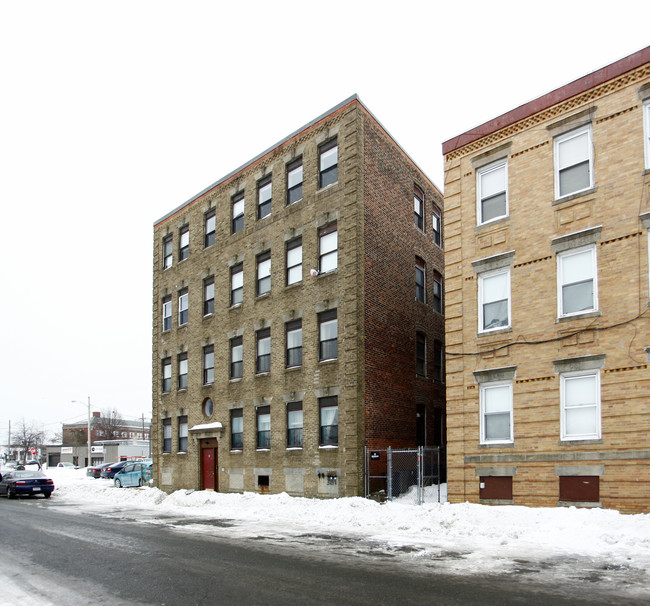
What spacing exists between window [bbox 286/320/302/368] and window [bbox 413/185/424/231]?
281 inches

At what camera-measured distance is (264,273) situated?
2722cm

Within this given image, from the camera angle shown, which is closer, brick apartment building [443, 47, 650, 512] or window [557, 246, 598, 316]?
brick apartment building [443, 47, 650, 512]

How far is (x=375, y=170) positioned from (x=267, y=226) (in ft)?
17.5

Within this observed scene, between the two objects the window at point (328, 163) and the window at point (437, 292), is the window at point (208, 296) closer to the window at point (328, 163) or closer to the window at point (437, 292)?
the window at point (328, 163)

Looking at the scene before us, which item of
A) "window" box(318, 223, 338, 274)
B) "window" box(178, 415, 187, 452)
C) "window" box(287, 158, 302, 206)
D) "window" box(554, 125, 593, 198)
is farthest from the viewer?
"window" box(178, 415, 187, 452)

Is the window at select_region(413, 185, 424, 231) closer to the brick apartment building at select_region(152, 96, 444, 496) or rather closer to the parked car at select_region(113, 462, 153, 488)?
the brick apartment building at select_region(152, 96, 444, 496)

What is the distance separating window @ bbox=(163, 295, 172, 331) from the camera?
33.6 metres

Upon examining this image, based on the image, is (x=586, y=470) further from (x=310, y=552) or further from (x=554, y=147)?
(x=554, y=147)

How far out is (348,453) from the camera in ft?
72.2

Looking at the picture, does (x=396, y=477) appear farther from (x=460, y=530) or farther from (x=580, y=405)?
(x=580, y=405)

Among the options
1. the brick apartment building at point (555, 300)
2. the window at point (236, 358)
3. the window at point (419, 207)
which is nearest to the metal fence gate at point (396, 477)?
the brick apartment building at point (555, 300)

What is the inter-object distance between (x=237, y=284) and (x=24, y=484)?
1472cm

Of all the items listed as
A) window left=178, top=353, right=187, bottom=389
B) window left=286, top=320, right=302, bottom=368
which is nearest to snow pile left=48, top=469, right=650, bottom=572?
window left=286, top=320, right=302, bottom=368

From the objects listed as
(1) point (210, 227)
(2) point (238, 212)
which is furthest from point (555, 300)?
(1) point (210, 227)
